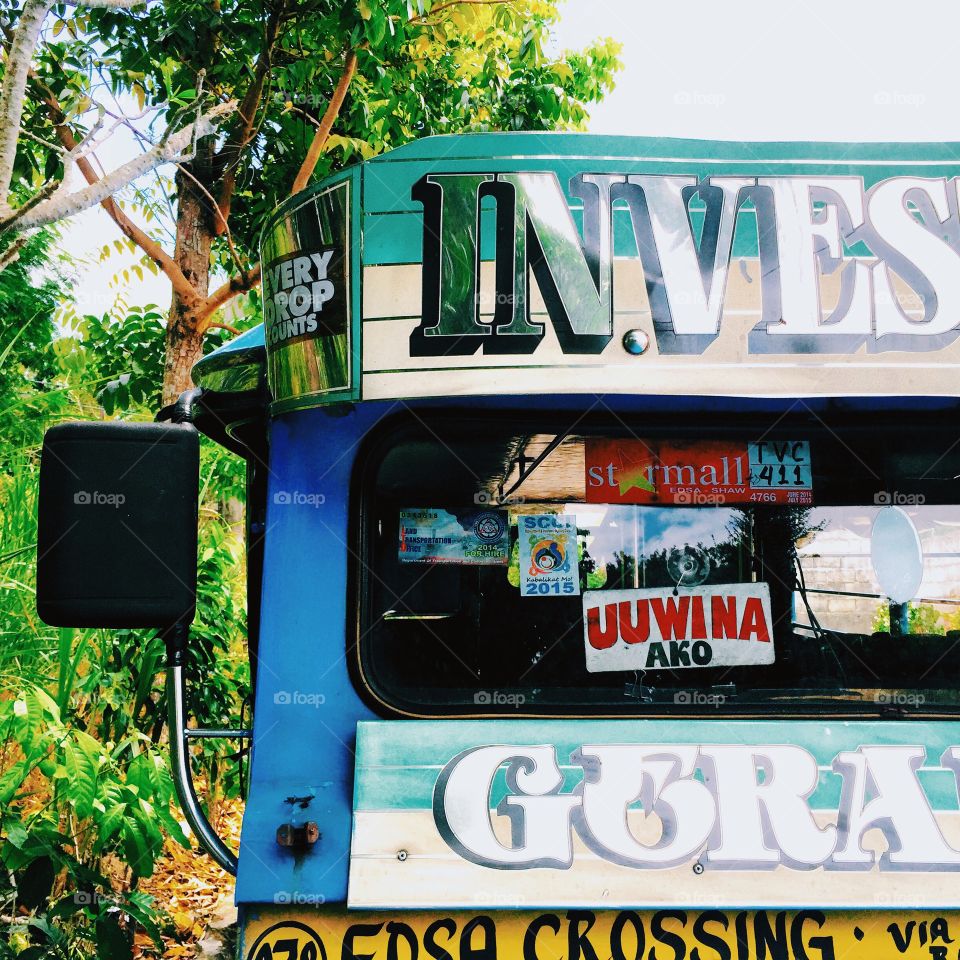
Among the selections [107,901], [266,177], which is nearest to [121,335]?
[266,177]

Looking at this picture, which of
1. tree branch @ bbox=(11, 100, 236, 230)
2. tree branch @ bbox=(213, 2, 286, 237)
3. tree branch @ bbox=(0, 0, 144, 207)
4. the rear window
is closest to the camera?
the rear window

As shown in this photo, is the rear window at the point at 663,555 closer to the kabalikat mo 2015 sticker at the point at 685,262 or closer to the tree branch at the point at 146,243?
the kabalikat mo 2015 sticker at the point at 685,262

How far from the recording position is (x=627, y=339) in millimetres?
2127

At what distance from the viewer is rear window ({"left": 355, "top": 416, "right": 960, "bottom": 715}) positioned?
2377 mm

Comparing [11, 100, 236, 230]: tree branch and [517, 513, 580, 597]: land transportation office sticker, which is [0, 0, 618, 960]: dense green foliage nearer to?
[11, 100, 236, 230]: tree branch

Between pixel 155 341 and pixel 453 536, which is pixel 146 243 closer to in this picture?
pixel 155 341

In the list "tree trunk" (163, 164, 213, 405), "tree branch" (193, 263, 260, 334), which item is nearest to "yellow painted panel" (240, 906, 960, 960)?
"tree trunk" (163, 164, 213, 405)

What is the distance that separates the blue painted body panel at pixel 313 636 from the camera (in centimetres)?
201

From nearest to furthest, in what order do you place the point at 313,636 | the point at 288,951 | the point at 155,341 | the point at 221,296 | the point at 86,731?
1. the point at 288,951
2. the point at 313,636
3. the point at 86,731
4. the point at 221,296
5. the point at 155,341

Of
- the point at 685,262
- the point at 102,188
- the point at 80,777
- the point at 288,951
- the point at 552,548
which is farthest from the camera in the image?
the point at 80,777

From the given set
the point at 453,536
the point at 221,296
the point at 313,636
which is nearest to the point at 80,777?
the point at 313,636

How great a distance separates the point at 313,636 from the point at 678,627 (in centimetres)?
98

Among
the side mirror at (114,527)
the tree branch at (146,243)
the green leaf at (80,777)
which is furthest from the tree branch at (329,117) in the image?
the side mirror at (114,527)

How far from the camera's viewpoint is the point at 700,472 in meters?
2.43
